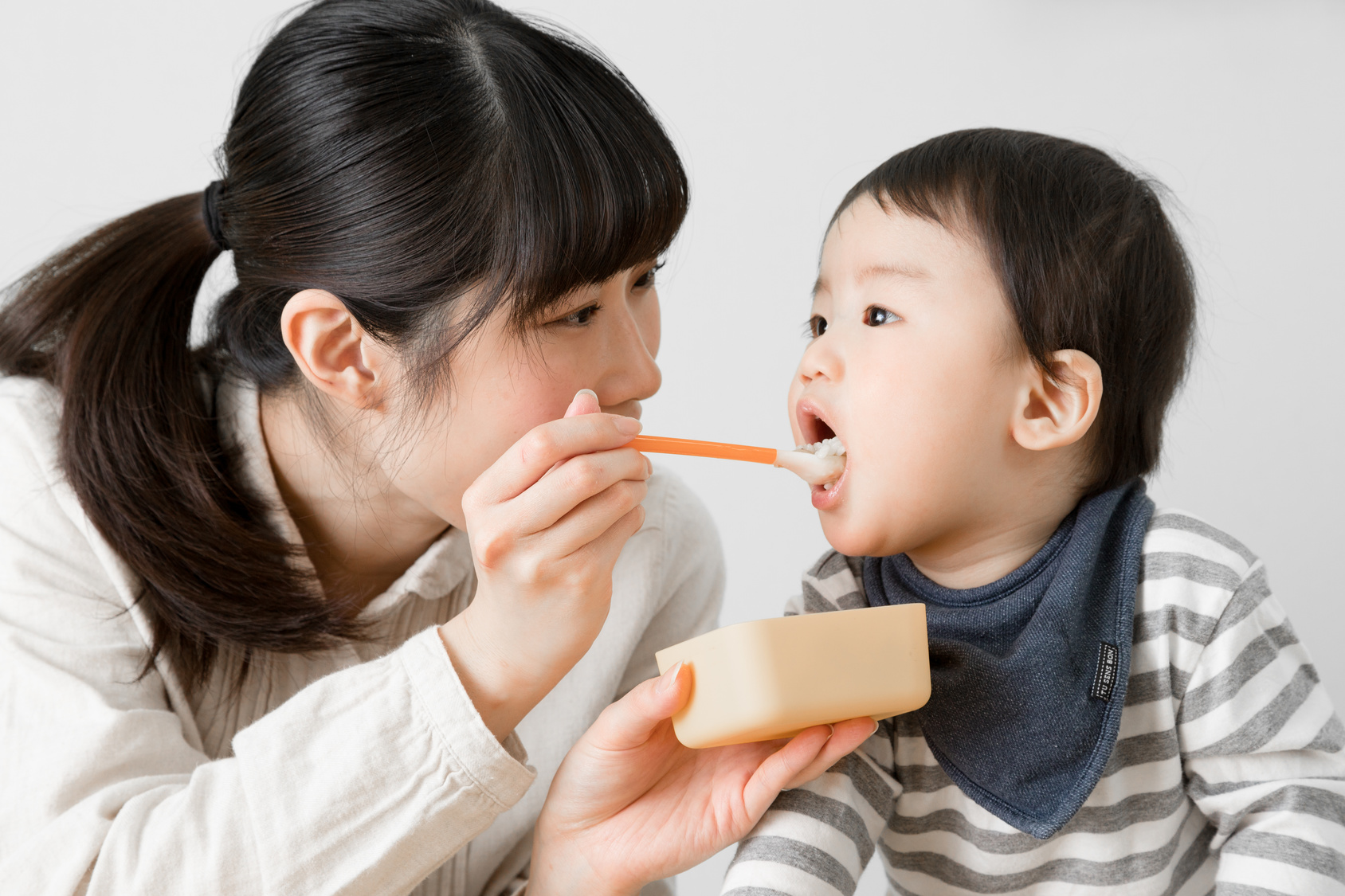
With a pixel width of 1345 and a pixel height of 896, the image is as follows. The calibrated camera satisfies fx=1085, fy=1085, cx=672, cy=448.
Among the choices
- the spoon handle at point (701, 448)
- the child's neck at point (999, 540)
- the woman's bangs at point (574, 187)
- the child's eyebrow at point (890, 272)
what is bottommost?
the child's neck at point (999, 540)

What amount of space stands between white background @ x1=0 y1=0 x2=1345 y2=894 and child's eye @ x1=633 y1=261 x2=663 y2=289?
0.50 meters

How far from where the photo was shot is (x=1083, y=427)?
3.18 ft

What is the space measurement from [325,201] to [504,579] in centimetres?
38

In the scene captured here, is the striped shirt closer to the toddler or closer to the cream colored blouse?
the toddler

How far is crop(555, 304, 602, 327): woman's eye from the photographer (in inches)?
39.0

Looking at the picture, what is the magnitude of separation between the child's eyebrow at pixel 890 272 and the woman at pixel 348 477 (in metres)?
0.19

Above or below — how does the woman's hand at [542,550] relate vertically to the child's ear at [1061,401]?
below

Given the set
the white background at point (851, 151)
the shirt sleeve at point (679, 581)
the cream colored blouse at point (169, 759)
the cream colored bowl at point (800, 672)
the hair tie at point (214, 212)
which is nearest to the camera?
the cream colored bowl at point (800, 672)

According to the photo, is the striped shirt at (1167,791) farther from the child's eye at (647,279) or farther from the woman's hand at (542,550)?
the child's eye at (647,279)

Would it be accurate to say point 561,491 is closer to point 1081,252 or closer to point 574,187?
point 574,187

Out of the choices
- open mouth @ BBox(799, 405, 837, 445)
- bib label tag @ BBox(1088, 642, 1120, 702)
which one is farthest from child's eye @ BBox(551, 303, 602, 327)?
bib label tag @ BBox(1088, 642, 1120, 702)

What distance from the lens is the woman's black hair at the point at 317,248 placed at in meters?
0.95

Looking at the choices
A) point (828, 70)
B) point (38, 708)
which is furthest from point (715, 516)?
point (38, 708)

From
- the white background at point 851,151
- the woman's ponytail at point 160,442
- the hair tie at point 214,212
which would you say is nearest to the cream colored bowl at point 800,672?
the woman's ponytail at point 160,442
